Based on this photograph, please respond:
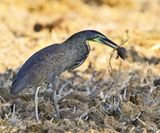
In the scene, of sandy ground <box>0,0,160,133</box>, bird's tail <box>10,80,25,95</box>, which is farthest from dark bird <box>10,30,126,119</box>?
sandy ground <box>0,0,160,133</box>

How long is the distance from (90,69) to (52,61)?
8.06 feet

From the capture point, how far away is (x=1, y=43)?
8.64 m

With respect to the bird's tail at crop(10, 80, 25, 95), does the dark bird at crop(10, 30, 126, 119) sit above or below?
above

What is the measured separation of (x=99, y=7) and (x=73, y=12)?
71 cm

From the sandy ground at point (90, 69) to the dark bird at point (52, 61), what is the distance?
27 centimetres

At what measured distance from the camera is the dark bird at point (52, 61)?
17.9ft

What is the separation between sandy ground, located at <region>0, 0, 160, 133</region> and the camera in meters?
5.65

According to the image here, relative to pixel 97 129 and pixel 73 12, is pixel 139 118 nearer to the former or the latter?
pixel 97 129

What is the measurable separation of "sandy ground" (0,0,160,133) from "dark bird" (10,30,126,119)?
270mm

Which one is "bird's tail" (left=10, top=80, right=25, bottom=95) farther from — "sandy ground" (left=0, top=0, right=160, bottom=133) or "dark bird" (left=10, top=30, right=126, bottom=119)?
"sandy ground" (left=0, top=0, right=160, bottom=133)

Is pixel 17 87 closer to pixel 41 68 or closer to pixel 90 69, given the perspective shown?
pixel 41 68

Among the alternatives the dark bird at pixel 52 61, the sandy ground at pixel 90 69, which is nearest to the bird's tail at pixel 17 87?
the dark bird at pixel 52 61

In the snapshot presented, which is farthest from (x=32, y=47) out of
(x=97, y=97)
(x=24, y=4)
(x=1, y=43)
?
(x=24, y=4)

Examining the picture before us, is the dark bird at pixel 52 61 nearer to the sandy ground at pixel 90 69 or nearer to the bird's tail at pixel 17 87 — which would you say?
the bird's tail at pixel 17 87
